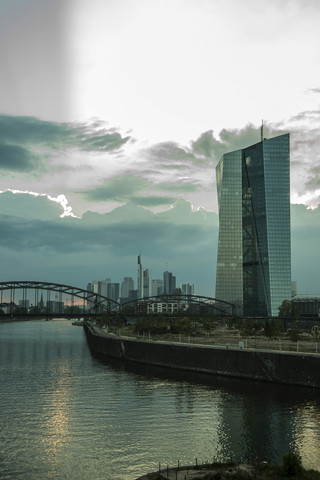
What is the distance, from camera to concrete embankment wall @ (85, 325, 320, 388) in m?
55.2

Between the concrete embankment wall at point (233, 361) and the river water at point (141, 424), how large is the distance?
201 cm

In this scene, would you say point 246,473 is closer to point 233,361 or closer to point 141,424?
point 141,424

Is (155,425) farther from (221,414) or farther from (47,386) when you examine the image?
(47,386)

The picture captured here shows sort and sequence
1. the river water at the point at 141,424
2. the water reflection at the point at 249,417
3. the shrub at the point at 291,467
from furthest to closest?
the water reflection at the point at 249,417
the river water at the point at 141,424
the shrub at the point at 291,467

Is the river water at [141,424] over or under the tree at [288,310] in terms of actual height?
under

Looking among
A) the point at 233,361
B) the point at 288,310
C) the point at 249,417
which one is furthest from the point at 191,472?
the point at 288,310

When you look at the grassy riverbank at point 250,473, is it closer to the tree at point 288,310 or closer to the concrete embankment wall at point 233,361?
the concrete embankment wall at point 233,361

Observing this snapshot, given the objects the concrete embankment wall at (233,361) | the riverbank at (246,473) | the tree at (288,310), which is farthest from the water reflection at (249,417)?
the tree at (288,310)

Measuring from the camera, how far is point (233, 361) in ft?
212

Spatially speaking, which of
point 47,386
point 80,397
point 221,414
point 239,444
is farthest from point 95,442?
point 47,386

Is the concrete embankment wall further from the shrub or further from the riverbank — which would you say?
the shrub

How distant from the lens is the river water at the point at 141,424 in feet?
100

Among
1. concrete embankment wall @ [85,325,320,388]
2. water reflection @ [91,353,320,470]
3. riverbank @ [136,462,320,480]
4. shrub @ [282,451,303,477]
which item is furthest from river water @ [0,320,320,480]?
shrub @ [282,451,303,477]

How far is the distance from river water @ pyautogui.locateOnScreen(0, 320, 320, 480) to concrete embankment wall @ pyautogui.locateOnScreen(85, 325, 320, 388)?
2.01 meters
